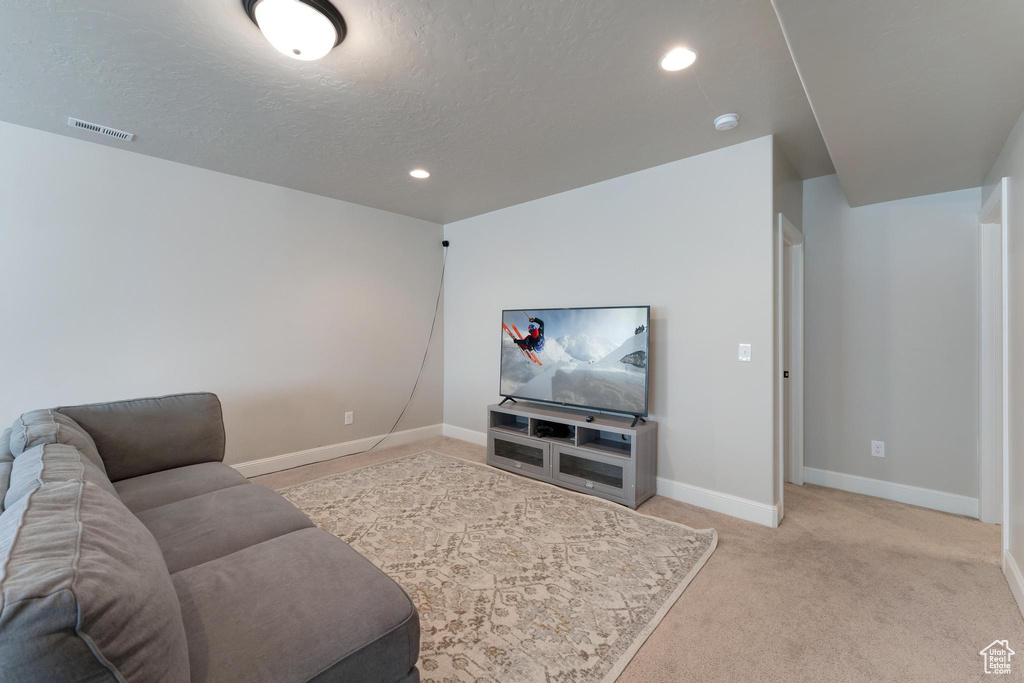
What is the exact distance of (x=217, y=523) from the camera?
171cm

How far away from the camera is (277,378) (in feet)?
12.3

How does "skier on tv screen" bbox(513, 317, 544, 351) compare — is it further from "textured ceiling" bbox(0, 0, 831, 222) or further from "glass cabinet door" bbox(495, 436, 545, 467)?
Answer: "textured ceiling" bbox(0, 0, 831, 222)

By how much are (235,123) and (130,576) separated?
270 cm

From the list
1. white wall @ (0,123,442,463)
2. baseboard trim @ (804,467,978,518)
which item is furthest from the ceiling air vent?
baseboard trim @ (804,467,978,518)

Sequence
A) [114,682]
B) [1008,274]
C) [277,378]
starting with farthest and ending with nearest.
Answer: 1. [277,378]
2. [1008,274]
3. [114,682]

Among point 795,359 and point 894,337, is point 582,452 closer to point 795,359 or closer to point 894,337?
point 795,359

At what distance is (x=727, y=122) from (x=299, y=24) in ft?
7.24

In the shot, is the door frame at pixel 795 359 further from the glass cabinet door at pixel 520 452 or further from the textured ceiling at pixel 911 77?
the glass cabinet door at pixel 520 452

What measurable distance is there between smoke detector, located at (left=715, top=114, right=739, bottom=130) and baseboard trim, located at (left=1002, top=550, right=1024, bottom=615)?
254 cm

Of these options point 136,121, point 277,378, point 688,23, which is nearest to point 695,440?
point 688,23

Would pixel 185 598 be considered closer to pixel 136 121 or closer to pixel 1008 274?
pixel 136 121

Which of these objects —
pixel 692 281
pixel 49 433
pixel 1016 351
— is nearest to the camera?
pixel 49 433

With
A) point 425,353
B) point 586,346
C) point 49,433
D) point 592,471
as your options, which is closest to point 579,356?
point 586,346

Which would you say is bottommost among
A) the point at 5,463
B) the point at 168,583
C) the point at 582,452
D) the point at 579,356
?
the point at 582,452
